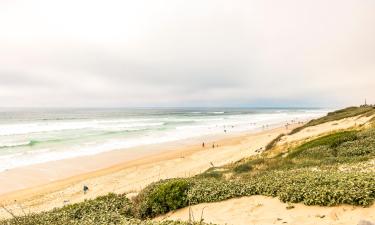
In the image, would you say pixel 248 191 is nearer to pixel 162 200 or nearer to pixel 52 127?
pixel 162 200

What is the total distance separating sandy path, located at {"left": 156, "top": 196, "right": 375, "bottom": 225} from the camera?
7852mm

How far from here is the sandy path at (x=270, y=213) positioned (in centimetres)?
785

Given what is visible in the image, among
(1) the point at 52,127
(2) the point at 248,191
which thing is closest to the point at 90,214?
(2) the point at 248,191

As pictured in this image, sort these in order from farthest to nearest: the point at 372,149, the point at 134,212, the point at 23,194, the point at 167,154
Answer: the point at 167,154, the point at 23,194, the point at 372,149, the point at 134,212

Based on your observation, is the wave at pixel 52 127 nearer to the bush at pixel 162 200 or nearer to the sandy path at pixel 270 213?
the bush at pixel 162 200

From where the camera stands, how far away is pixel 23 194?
84.1 feet

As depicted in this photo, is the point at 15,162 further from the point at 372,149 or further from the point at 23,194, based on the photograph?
the point at 372,149

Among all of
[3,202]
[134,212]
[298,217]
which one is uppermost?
[298,217]

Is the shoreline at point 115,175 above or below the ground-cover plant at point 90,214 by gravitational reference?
below

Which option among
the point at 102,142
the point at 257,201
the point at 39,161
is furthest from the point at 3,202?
the point at 102,142

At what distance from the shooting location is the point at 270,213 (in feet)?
30.1

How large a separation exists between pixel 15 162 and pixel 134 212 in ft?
103

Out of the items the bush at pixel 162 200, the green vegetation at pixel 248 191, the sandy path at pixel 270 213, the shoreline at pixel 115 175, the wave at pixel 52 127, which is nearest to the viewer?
the sandy path at pixel 270 213

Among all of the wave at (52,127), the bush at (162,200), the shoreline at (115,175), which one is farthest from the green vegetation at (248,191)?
the wave at (52,127)
